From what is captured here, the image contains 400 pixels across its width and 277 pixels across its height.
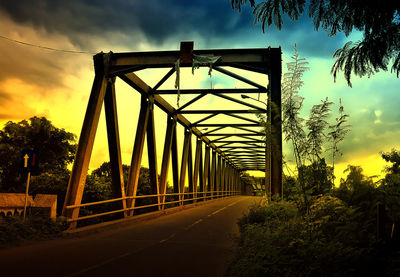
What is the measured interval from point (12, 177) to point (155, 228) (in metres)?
24.5

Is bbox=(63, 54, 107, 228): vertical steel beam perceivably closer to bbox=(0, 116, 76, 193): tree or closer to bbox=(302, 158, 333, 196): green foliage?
bbox=(302, 158, 333, 196): green foliage

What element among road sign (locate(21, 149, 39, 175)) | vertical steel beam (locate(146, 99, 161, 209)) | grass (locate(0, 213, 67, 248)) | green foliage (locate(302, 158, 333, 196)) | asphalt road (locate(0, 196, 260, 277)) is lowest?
asphalt road (locate(0, 196, 260, 277))

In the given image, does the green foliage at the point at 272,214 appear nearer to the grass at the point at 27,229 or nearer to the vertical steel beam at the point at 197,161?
the grass at the point at 27,229

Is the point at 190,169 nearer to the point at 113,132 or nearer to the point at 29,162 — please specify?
the point at 113,132

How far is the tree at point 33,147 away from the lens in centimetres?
3078

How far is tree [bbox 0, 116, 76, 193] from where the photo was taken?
3078 centimetres

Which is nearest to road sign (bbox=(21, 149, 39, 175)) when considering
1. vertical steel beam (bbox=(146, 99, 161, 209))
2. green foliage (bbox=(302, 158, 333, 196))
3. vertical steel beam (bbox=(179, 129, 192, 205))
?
vertical steel beam (bbox=(146, 99, 161, 209))

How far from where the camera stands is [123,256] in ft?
23.1

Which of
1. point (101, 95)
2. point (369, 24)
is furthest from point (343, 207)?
point (101, 95)

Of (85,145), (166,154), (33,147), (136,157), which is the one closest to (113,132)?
(85,145)

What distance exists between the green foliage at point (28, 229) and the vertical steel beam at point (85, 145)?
3.08 ft

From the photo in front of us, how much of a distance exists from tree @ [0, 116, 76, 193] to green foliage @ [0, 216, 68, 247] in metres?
22.0

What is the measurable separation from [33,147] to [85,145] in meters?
23.5

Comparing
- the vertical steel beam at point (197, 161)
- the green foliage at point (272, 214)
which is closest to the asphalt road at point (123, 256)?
the green foliage at point (272, 214)
